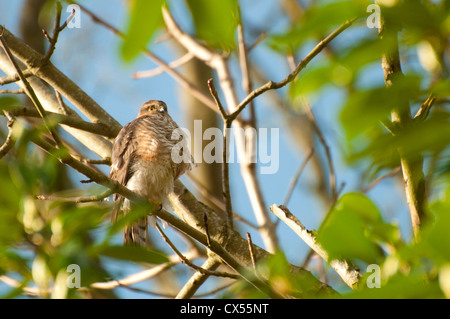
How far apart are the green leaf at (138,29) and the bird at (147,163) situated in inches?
123

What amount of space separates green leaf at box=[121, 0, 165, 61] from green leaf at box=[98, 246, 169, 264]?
45 centimetres

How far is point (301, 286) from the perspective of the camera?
1356mm

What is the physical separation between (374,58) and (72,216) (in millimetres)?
724

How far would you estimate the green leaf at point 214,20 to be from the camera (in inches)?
25.0

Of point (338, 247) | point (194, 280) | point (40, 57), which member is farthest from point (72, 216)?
point (40, 57)

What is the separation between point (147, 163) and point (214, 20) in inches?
138

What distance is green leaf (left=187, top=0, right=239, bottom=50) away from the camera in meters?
0.64

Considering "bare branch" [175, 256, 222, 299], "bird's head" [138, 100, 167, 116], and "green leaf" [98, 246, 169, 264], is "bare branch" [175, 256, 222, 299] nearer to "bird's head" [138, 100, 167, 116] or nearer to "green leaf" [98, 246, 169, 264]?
"bird's head" [138, 100, 167, 116]

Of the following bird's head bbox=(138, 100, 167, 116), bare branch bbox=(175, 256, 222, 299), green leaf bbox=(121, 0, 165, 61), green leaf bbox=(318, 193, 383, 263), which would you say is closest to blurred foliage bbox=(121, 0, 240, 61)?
green leaf bbox=(121, 0, 165, 61)

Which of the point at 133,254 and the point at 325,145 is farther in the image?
the point at 325,145

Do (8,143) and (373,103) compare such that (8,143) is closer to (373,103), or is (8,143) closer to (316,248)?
(316,248)

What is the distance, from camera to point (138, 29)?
599 millimetres

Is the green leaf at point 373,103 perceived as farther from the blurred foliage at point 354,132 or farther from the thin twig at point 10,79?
the thin twig at point 10,79

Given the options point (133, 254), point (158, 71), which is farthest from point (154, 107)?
point (133, 254)
